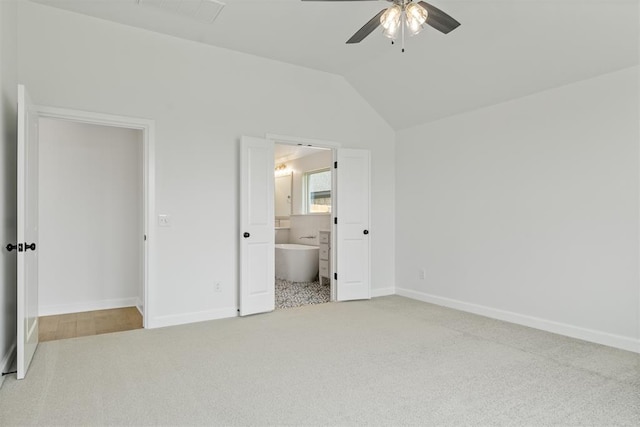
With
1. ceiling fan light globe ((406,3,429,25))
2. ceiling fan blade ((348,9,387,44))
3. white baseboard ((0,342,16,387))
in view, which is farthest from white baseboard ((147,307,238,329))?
ceiling fan light globe ((406,3,429,25))

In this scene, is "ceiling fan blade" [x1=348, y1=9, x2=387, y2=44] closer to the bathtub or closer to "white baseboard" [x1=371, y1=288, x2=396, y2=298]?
"white baseboard" [x1=371, y1=288, x2=396, y2=298]

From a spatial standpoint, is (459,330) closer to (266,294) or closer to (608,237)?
(608,237)

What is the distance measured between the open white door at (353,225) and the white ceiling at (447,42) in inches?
40.4

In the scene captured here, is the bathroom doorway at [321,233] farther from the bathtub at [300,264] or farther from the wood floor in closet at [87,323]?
the wood floor in closet at [87,323]

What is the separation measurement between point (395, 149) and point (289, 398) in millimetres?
4088

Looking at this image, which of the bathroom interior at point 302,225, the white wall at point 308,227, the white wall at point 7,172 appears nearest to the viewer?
the white wall at point 7,172

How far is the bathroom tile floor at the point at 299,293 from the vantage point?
5012mm

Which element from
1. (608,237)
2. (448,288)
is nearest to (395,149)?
(448,288)

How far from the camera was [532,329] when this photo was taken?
384cm

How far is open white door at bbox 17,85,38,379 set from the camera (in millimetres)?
2551

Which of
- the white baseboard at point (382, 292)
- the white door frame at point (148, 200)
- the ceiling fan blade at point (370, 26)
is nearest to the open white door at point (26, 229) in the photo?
the white door frame at point (148, 200)

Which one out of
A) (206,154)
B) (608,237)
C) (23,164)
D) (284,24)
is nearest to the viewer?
(23,164)

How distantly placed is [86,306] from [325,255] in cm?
330

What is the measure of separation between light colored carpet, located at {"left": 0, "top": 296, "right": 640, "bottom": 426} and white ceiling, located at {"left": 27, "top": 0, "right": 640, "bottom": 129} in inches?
98.7
